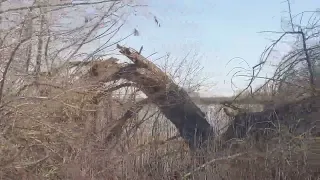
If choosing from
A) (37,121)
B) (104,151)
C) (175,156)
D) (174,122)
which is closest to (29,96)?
(37,121)

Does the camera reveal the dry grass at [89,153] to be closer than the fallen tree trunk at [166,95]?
Yes

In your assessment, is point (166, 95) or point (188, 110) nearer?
point (166, 95)

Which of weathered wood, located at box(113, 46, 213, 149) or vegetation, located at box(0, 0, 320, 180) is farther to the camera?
weathered wood, located at box(113, 46, 213, 149)

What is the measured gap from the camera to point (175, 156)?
8.05 m

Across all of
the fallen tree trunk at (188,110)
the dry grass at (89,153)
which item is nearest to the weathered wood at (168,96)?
the fallen tree trunk at (188,110)

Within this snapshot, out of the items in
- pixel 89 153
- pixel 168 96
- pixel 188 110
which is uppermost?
pixel 168 96

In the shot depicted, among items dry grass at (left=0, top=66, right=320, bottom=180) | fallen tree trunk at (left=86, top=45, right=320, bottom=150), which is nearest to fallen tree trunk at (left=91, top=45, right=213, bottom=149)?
fallen tree trunk at (left=86, top=45, right=320, bottom=150)

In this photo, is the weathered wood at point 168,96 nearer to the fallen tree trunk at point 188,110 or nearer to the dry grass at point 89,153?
the fallen tree trunk at point 188,110

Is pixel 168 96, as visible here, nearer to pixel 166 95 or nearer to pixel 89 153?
pixel 166 95

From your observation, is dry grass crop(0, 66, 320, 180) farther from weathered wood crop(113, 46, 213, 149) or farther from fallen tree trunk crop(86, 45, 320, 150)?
weathered wood crop(113, 46, 213, 149)

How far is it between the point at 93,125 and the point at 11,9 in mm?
2587

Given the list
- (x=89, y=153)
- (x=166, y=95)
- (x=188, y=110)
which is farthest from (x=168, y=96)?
(x=89, y=153)

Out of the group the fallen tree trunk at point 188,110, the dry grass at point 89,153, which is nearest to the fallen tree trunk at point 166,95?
the fallen tree trunk at point 188,110

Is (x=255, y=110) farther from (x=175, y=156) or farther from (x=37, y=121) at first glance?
(x=37, y=121)
